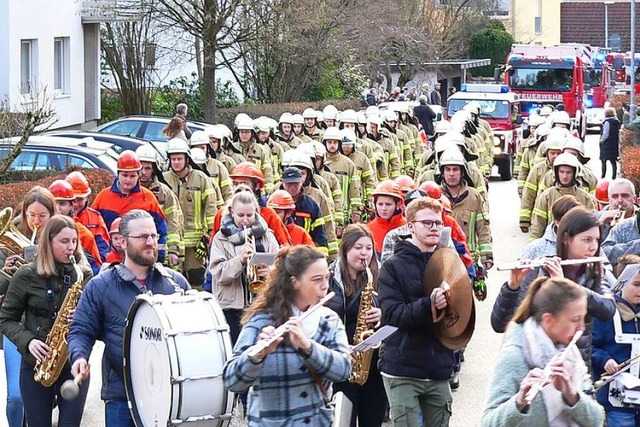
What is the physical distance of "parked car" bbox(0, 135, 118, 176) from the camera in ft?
63.9

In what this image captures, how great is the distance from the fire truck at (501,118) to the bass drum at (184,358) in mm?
26414

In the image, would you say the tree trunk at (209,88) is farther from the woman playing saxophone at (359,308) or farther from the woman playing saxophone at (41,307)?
the woman playing saxophone at (41,307)

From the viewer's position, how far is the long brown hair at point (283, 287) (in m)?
6.53

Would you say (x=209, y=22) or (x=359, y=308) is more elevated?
(x=209, y=22)

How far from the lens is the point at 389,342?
8.38 metres

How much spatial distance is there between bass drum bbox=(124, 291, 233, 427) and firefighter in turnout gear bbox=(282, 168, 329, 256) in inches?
212

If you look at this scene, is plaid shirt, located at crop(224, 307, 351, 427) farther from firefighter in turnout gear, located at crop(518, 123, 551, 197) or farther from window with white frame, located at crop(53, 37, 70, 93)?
window with white frame, located at crop(53, 37, 70, 93)

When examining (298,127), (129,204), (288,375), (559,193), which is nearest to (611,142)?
Answer: (298,127)

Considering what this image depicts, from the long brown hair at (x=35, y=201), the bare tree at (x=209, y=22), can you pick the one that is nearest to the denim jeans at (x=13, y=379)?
the long brown hair at (x=35, y=201)

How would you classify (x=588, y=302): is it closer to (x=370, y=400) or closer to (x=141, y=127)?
(x=370, y=400)

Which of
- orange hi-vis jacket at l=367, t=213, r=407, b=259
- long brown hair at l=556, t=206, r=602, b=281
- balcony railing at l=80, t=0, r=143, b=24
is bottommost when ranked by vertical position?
orange hi-vis jacket at l=367, t=213, r=407, b=259

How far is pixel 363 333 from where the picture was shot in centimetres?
881

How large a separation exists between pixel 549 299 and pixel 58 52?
32.8m

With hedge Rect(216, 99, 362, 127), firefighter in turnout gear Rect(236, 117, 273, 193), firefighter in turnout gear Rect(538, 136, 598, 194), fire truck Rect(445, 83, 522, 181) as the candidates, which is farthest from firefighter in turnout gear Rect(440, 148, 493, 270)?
hedge Rect(216, 99, 362, 127)
